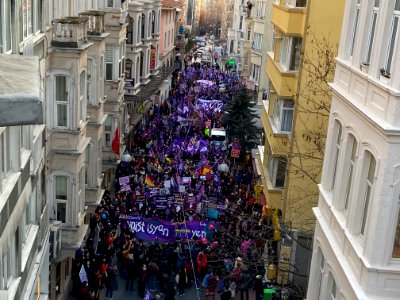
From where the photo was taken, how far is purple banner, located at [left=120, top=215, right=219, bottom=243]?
24734 mm

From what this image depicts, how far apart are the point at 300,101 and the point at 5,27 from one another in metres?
13.8

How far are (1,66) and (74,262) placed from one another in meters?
16.7

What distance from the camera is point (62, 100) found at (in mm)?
20625

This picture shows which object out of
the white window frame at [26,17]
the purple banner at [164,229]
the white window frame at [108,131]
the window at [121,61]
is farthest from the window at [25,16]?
the white window frame at [108,131]

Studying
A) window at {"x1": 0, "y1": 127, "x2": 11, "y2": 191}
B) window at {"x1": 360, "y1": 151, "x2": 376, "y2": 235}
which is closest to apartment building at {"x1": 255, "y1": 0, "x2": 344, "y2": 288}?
window at {"x1": 360, "y1": 151, "x2": 376, "y2": 235}

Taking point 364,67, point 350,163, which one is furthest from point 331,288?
point 364,67

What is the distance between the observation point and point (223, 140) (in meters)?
45.3

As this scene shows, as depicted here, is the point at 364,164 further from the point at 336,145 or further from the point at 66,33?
the point at 66,33

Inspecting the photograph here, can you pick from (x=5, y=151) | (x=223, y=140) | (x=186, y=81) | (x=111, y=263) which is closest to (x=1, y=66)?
(x=5, y=151)

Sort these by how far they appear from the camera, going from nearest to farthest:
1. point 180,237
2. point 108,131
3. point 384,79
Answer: point 384,79 → point 180,237 → point 108,131

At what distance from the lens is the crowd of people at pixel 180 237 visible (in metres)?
22.4

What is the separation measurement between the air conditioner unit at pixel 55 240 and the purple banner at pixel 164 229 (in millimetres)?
4472

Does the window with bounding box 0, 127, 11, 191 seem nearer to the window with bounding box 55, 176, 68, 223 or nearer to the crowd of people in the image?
the crowd of people

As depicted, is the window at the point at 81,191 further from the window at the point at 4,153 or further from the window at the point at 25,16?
the window at the point at 4,153
